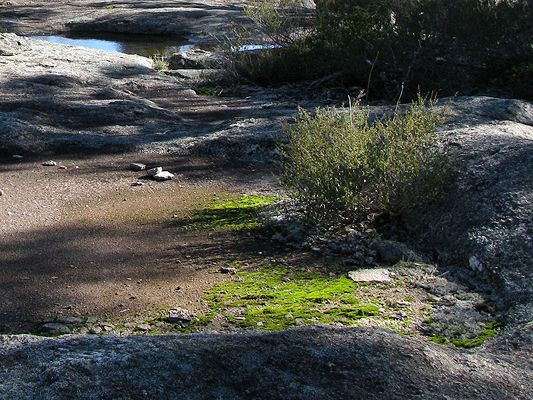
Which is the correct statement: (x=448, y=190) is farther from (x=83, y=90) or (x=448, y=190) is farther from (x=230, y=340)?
(x=83, y=90)

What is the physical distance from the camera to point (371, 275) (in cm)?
400

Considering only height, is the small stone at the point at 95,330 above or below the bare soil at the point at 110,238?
above

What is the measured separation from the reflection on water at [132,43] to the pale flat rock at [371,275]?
14.6 meters

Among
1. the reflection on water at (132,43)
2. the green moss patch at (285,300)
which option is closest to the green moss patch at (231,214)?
the green moss patch at (285,300)

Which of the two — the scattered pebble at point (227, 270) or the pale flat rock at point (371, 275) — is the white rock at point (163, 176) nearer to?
the scattered pebble at point (227, 270)

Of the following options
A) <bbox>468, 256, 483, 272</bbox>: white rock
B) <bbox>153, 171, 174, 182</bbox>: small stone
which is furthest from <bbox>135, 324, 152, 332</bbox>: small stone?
<bbox>153, 171, 174, 182</bbox>: small stone

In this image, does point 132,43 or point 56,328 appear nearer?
point 56,328

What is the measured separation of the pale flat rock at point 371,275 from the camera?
3.95 m

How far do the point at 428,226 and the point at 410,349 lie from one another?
2345mm

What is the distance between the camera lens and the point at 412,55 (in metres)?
10.3

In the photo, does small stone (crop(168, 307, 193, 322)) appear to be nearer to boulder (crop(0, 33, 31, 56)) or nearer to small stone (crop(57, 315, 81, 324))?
small stone (crop(57, 315, 81, 324))

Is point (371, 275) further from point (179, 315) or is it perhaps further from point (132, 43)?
point (132, 43)

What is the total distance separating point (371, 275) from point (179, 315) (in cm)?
136

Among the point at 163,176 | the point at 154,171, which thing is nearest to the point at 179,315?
the point at 163,176
